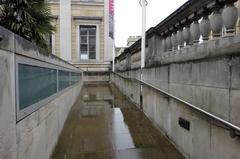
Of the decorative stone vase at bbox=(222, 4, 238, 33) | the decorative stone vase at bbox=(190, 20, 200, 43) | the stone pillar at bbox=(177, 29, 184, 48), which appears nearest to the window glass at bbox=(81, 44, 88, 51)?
the stone pillar at bbox=(177, 29, 184, 48)

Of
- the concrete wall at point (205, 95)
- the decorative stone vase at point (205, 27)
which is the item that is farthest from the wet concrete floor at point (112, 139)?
the decorative stone vase at point (205, 27)

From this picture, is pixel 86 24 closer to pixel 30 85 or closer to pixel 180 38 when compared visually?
pixel 180 38

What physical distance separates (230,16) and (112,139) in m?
2.80

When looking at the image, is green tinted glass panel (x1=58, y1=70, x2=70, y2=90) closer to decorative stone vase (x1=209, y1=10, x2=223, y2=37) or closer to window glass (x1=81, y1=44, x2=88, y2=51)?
decorative stone vase (x1=209, y1=10, x2=223, y2=37)

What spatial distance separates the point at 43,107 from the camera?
319 cm

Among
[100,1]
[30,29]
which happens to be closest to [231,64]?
[30,29]

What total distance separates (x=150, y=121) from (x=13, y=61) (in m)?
4.00

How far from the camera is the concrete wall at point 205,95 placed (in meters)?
2.36

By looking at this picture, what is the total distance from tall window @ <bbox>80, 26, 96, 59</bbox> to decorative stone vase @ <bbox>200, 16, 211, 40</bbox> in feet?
57.9

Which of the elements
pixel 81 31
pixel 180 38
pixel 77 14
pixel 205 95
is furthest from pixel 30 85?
pixel 77 14

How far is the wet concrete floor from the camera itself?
3633 millimetres

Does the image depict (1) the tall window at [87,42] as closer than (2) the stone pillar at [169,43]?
No

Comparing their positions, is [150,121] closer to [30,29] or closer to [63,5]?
[30,29]

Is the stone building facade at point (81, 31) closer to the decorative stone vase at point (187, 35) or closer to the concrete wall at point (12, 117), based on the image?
the decorative stone vase at point (187, 35)
